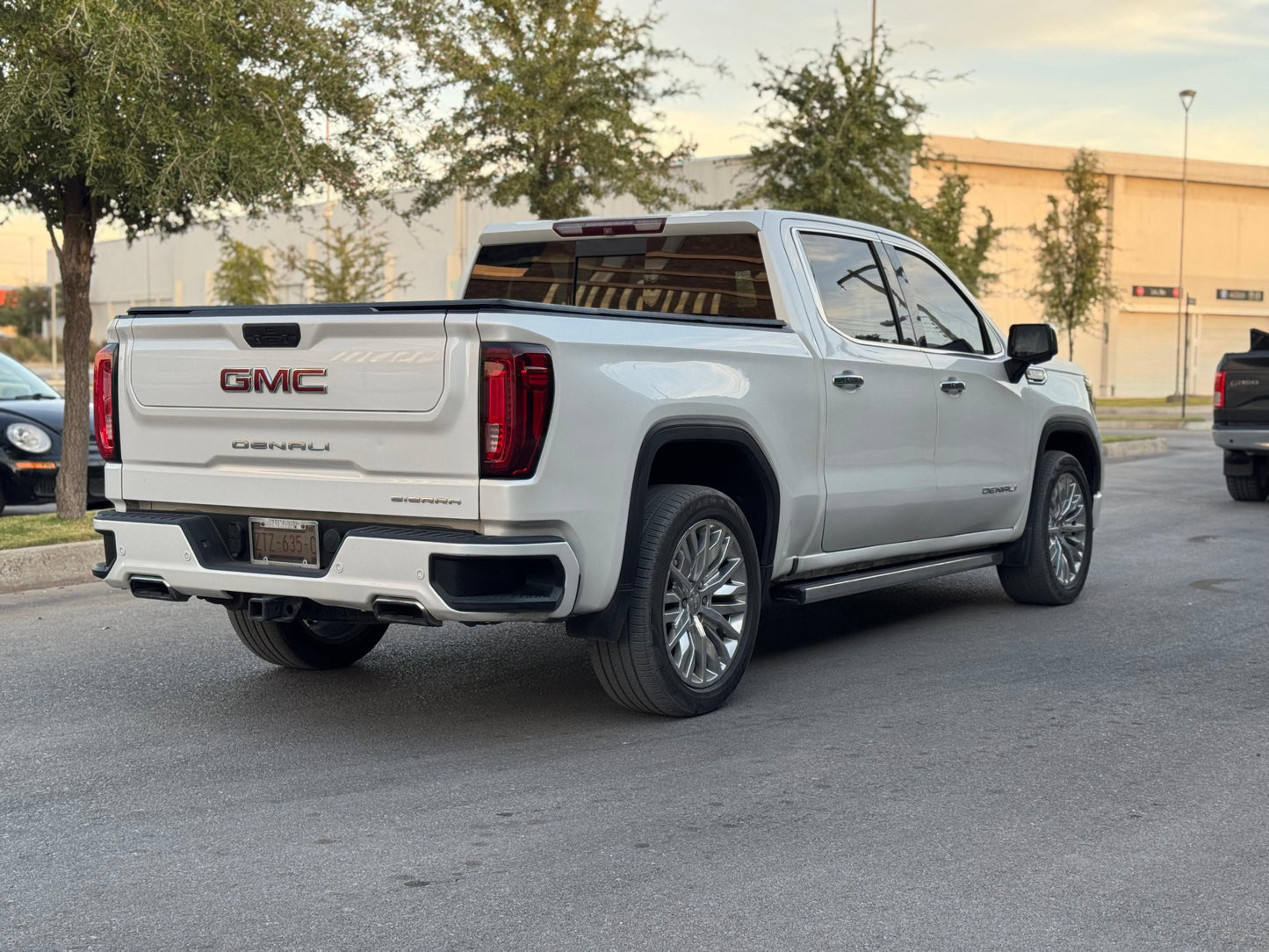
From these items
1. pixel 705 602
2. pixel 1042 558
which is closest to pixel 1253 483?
pixel 1042 558

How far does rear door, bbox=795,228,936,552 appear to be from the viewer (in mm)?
6570

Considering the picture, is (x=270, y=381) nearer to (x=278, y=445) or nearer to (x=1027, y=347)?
(x=278, y=445)

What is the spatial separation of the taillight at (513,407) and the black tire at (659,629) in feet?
2.40

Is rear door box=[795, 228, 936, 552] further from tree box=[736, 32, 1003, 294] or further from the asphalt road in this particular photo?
tree box=[736, 32, 1003, 294]

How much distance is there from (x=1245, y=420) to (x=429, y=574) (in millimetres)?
11913

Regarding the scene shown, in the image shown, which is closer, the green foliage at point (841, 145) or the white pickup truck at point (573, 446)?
the white pickup truck at point (573, 446)

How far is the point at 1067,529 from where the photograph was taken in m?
8.64

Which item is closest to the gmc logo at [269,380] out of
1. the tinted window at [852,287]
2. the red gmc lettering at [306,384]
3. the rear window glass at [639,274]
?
the red gmc lettering at [306,384]

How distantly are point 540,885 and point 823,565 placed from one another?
116 inches

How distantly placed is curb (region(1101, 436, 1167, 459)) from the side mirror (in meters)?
14.9

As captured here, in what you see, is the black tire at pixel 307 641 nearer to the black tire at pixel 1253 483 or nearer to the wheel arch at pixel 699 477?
the wheel arch at pixel 699 477

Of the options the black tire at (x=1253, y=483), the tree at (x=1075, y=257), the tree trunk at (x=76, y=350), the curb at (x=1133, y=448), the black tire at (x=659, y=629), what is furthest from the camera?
the tree at (x=1075, y=257)

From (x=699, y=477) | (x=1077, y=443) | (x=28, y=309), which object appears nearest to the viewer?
(x=699, y=477)

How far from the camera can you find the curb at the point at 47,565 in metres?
9.46
